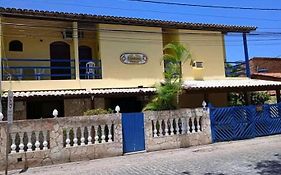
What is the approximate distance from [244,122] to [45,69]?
32.5 feet

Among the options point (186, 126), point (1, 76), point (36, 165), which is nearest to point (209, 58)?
point (186, 126)

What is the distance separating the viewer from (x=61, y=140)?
12023 millimetres

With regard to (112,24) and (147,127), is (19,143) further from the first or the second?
(112,24)

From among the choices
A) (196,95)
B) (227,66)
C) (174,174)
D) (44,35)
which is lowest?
(174,174)

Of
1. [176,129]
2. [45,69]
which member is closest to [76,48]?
[45,69]

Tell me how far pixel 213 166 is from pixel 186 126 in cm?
441

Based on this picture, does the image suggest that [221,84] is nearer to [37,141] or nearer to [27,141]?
[37,141]

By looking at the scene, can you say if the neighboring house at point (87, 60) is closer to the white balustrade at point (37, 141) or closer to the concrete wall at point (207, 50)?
the concrete wall at point (207, 50)

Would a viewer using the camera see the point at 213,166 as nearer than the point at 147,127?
Yes

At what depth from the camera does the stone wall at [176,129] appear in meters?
13.8

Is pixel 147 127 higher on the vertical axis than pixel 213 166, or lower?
higher

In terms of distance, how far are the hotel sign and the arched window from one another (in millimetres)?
5077

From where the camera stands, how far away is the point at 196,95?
21.3 metres

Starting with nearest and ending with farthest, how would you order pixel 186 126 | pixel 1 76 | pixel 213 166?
pixel 213 166 < pixel 186 126 < pixel 1 76
